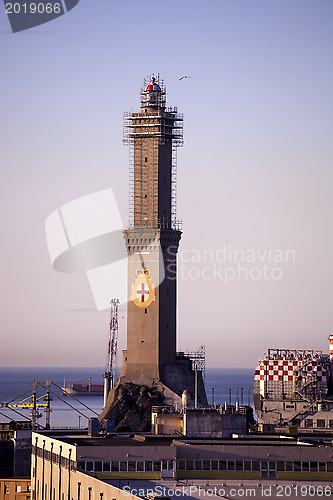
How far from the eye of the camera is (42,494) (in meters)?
96.1

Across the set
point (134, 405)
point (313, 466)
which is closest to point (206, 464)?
point (313, 466)

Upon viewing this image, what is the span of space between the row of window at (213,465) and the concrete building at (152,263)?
243ft

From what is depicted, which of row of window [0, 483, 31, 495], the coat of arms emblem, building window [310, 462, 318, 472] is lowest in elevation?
row of window [0, 483, 31, 495]

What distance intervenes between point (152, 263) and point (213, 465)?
77414 millimetres

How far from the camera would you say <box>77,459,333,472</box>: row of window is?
81438 mm

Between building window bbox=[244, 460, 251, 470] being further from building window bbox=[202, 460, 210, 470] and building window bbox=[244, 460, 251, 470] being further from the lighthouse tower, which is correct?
the lighthouse tower

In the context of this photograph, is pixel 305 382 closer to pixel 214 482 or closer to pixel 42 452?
pixel 42 452

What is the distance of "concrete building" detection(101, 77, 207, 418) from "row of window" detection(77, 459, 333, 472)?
7415 cm

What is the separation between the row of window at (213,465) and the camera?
81.4 metres

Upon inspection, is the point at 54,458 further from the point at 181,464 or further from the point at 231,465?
the point at 231,465

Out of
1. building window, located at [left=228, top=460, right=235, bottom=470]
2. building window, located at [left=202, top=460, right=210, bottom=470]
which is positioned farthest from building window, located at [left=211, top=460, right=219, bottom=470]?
building window, located at [left=228, top=460, right=235, bottom=470]

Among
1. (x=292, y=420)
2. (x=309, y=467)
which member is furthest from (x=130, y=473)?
(x=292, y=420)

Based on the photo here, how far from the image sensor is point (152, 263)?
158375 millimetres

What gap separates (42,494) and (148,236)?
65768 mm
